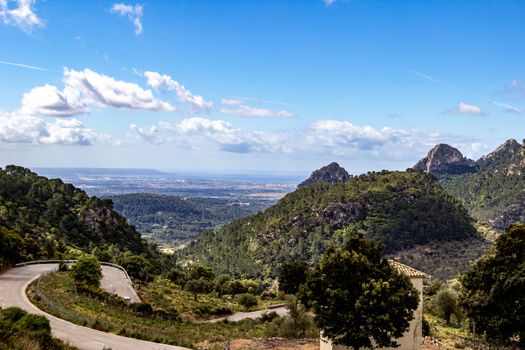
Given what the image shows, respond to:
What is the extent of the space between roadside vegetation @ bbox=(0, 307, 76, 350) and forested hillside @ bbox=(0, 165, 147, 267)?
65282 mm

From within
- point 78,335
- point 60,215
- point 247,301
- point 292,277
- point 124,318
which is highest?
point 78,335

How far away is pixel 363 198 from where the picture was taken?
159 meters

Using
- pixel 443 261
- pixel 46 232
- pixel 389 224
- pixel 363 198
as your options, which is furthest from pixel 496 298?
pixel 363 198

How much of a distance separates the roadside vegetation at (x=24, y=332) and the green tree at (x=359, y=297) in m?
13.2

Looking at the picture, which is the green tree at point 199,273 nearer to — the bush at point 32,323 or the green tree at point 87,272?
the green tree at point 87,272

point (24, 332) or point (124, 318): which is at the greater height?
point (24, 332)

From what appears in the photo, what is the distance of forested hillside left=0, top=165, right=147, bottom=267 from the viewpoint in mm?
92062

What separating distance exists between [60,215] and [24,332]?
9715 centimetres

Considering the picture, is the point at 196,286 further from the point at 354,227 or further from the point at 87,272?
the point at 354,227

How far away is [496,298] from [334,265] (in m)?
12.5

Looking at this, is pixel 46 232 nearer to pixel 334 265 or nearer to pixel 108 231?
pixel 108 231

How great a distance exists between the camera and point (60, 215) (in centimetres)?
10700

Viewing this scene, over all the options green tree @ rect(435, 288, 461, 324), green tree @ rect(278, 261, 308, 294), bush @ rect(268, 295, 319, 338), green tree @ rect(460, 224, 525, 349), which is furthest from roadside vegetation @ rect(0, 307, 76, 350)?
green tree @ rect(278, 261, 308, 294)

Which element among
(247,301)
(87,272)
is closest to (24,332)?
(87,272)
